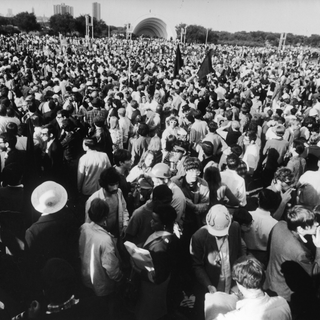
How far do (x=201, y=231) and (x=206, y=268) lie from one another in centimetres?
35

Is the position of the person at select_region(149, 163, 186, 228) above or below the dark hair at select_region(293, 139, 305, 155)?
below

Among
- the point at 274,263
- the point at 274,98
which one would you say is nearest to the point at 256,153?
the point at 274,263

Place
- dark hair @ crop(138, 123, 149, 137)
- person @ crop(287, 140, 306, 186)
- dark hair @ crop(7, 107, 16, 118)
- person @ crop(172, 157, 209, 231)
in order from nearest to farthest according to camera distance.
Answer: person @ crop(172, 157, 209, 231)
person @ crop(287, 140, 306, 186)
dark hair @ crop(138, 123, 149, 137)
dark hair @ crop(7, 107, 16, 118)

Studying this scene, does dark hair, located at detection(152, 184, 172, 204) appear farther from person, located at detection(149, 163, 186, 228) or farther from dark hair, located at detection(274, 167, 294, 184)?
dark hair, located at detection(274, 167, 294, 184)

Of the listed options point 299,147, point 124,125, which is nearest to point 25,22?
point 124,125

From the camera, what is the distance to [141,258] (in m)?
2.45

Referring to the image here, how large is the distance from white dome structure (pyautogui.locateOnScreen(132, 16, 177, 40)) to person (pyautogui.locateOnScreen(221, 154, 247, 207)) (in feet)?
216

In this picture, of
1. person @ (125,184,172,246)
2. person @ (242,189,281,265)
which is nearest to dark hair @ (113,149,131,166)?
person @ (125,184,172,246)

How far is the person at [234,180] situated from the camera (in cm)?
410

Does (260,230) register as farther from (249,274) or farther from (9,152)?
(9,152)

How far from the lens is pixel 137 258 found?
8.16ft

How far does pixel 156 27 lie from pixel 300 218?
8192 centimetres

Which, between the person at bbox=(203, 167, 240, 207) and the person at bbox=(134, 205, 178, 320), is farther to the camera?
the person at bbox=(203, 167, 240, 207)

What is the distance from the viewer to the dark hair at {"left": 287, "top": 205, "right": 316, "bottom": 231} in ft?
9.04
